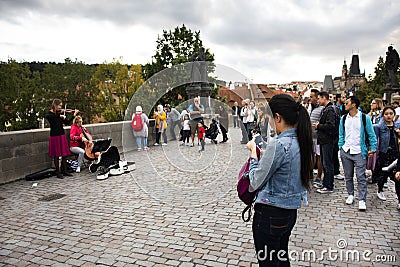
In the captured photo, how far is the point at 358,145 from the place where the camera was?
5445 mm

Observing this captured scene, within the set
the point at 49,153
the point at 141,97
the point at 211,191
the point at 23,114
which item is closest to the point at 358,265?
the point at 211,191

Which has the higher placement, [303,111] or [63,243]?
[303,111]

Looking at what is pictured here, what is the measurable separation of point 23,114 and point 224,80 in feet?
150

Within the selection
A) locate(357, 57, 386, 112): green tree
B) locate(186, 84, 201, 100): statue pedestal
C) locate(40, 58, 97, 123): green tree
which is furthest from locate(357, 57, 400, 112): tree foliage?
locate(186, 84, 201, 100): statue pedestal

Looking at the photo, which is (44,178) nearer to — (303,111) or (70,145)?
(70,145)

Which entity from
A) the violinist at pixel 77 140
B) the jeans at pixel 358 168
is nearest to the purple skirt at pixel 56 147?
the violinist at pixel 77 140

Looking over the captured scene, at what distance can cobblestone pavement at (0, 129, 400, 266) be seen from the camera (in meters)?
3.89

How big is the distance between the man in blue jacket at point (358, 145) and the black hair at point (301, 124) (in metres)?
3.43

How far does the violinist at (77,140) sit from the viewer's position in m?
8.95

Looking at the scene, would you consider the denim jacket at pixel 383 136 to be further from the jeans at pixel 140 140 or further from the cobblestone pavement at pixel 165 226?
the jeans at pixel 140 140

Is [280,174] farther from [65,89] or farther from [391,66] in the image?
[65,89]

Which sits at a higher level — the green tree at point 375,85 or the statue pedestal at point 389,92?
the green tree at point 375,85

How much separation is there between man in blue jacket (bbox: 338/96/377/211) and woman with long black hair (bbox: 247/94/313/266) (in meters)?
3.42

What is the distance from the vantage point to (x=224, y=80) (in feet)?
15.3
